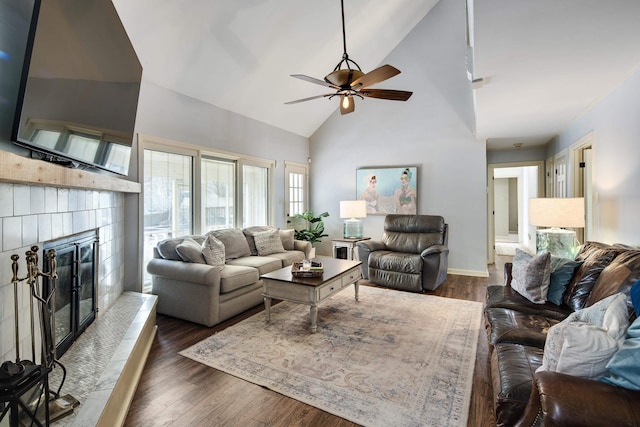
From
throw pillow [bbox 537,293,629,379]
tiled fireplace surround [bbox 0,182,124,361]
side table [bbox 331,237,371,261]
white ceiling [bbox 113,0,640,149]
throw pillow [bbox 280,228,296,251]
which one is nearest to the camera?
throw pillow [bbox 537,293,629,379]

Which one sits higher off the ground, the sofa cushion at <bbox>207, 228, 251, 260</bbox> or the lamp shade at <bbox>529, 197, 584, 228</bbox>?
the lamp shade at <bbox>529, 197, 584, 228</bbox>

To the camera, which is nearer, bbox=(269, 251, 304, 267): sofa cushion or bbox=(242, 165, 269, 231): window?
bbox=(269, 251, 304, 267): sofa cushion

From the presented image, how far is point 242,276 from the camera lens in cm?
340

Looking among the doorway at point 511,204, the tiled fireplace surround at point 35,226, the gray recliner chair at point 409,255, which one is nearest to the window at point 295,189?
the gray recliner chair at point 409,255

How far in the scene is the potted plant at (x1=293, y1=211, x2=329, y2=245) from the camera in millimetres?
6035

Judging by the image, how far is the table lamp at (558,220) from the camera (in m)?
3.18

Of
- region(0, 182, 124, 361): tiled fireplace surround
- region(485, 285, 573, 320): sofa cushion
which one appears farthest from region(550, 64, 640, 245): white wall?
region(0, 182, 124, 361): tiled fireplace surround

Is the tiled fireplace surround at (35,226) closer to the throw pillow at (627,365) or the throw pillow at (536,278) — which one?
the throw pillow at (627,365)

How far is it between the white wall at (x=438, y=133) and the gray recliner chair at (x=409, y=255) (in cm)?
80

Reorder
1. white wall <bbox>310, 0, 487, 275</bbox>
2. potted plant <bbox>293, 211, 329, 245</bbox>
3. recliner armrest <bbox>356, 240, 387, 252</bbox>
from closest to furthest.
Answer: recliner armrest <bbox>356, 240, 387, 252</bbox> < white wall <bbox>310, 0, 487, 275</bbox> < potted plant <bbox>293, 211, 329, 245</bbox>

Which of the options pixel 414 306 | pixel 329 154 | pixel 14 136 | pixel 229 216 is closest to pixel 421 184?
pixel 329 154

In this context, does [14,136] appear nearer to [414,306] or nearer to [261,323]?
[261,323]

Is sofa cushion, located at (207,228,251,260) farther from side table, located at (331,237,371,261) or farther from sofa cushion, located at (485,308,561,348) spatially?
sofa cushion, located at (485,308,561,348)

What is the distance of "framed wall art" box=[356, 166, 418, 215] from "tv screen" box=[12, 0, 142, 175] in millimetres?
4354
